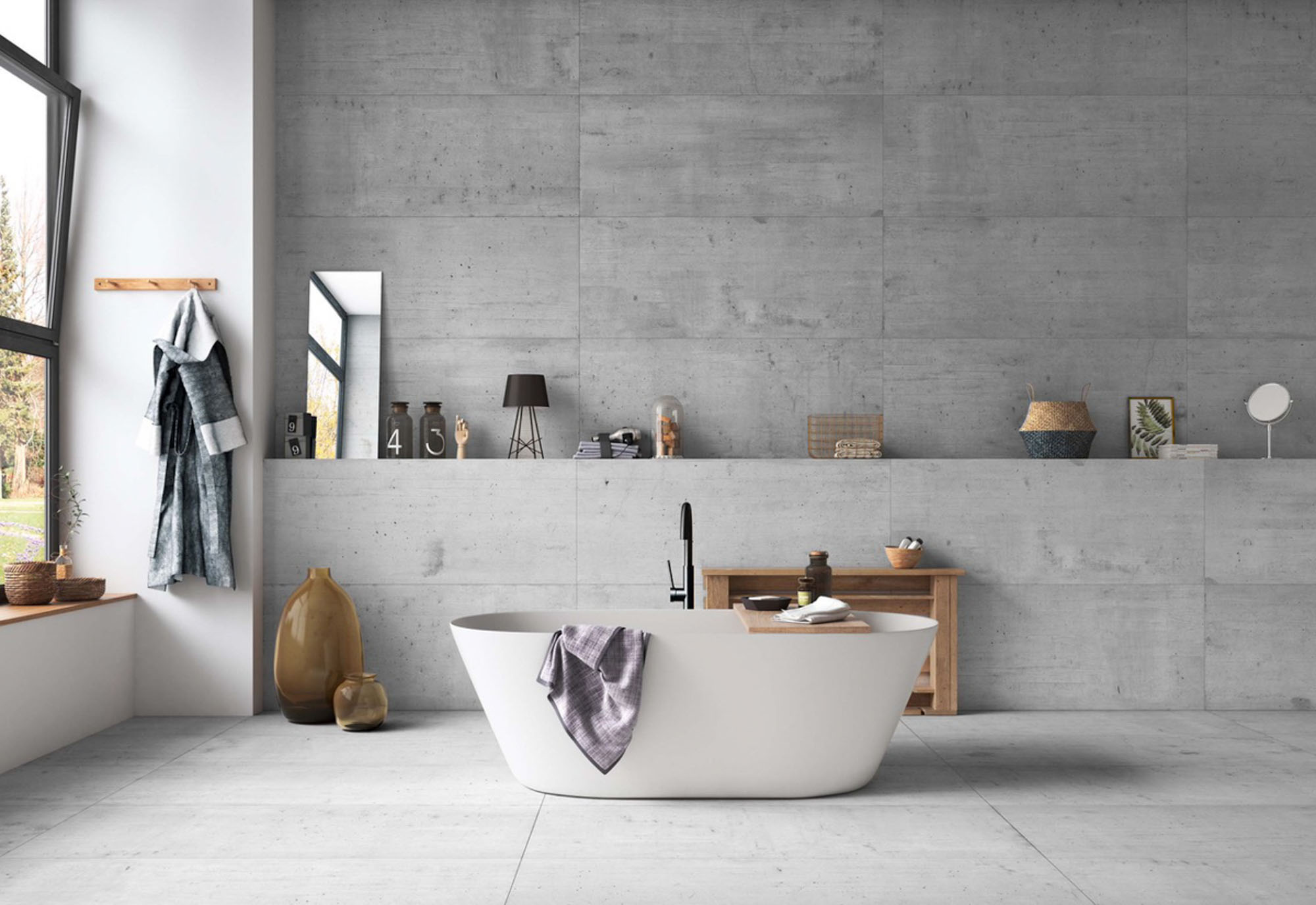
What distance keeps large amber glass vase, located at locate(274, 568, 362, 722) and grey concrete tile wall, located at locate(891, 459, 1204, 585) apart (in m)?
2.61

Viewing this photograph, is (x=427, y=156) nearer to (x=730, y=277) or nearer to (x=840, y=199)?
(x=730, y=277)

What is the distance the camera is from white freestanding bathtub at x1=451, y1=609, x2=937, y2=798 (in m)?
3.59

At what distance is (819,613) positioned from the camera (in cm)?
381

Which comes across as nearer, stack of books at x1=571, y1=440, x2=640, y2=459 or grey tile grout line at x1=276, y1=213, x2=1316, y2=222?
stack of books at x1=571, y1=440, x2=640, y2=459

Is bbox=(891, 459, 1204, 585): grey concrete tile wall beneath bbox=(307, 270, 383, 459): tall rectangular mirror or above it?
beneath

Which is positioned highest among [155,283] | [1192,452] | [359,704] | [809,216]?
[809,216]

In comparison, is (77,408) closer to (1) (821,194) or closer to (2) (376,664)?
(2) (376,664)

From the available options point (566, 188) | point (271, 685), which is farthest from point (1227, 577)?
point (271, 685)

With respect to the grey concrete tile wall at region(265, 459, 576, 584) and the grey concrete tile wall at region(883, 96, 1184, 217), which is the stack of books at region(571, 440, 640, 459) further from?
the grey concrete tile wall at region(883, 96, 1184, 217)

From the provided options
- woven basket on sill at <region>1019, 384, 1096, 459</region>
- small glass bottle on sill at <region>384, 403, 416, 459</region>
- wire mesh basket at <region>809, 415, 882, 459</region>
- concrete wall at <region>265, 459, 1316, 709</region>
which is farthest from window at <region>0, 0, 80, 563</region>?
woven basket on sill at <region>1019, 384, 1096, 459</region>

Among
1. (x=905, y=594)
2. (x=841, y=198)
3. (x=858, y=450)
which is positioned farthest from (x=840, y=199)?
(x=905, y=594)

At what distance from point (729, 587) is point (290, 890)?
8.61 feet

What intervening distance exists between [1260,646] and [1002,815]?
95.0 inches

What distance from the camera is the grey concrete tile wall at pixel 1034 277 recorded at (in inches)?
215
